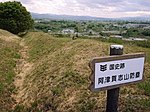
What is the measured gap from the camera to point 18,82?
1297 centimetres

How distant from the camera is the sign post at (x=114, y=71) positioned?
14.1ft

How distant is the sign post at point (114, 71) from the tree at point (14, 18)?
38860mm

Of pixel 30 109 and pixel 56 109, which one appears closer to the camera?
pixel 56 109

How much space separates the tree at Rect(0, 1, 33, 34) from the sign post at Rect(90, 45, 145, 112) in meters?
38.9

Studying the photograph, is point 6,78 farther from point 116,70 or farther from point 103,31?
point 103,31

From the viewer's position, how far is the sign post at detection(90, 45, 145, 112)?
4.30 meters

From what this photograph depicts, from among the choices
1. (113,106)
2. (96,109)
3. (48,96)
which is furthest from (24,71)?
(113,106)

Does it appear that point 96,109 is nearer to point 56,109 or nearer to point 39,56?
point 56,109

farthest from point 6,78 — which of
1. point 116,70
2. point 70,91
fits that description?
point 116,70

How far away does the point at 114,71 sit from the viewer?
4.44 metres

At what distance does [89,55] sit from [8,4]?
112ft

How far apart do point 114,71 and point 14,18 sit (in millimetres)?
40580

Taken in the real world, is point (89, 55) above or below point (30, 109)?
above

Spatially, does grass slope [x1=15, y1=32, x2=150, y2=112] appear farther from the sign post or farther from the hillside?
the sign post
